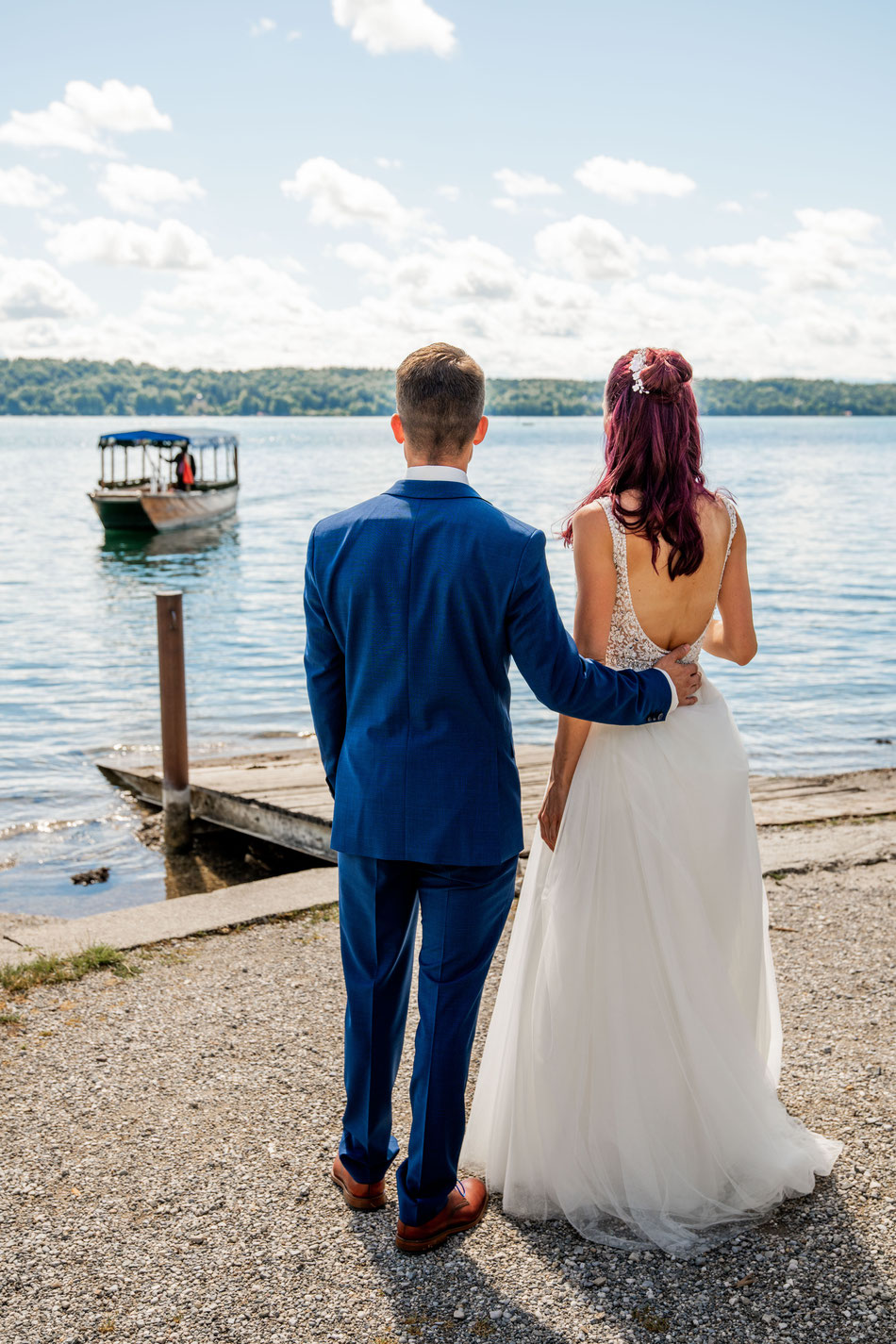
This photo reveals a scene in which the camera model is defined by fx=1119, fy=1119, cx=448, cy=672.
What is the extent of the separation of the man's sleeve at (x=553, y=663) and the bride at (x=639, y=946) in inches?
10.2

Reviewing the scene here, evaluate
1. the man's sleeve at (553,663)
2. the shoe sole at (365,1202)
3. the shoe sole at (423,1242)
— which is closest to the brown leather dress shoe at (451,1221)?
the shoe sole at (423,1242)

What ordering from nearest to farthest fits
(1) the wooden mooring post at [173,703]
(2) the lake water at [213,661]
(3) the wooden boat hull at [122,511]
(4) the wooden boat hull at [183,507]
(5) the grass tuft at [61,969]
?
(5) the grass tuft at [61,969], (1) the wooden mooring post at [173,703], (2) the lake water at [213,661], (3) the wooden boat hull at [122,511], (4) the wooden boat hull at [183,507]

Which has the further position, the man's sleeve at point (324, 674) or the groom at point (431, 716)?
the man's sleeve at point (324, 674)

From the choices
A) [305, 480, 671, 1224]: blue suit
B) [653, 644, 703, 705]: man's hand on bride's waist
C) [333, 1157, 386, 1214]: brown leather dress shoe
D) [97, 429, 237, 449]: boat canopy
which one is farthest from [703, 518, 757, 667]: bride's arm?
[97, 429, 237, 449]: boat canopy

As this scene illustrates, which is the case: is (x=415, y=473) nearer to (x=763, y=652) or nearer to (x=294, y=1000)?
(x=294, y=1000)

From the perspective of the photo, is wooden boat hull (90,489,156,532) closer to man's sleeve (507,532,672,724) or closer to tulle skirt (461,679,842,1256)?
tulle skirt (461,679,842,1256)

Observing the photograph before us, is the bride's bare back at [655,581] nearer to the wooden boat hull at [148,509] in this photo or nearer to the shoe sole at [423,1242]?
the shoe sole at [423,1242]

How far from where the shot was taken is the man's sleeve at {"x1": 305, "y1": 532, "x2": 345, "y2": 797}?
278 centimetres

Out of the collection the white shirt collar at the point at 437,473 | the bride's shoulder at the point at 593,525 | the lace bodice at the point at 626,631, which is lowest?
the lace bodice at the point at 626,631

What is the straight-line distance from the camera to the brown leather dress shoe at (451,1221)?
286cm

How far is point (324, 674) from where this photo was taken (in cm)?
284

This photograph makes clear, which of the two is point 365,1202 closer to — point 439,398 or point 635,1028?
point 635,1028

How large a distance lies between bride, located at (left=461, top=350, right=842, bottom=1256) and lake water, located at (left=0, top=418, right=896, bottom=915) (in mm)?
517

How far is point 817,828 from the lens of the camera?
6.77 meters
